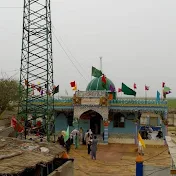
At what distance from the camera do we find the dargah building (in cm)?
2305

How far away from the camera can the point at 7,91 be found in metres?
33.0

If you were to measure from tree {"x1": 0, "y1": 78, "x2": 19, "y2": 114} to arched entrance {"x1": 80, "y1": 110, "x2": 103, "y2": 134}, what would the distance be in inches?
451

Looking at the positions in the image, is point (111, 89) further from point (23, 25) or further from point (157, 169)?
point (157, 169)

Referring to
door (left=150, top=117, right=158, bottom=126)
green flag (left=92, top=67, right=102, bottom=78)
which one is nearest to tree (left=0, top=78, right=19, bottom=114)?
green flag (left=92, top=67, right=102, bottom=78)

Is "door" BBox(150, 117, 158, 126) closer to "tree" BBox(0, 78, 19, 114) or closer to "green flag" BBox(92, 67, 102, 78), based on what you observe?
"tree" BBox(0, 78, 19, 114)

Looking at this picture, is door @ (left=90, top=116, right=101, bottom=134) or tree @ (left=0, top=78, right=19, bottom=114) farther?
tree @ (left=0, top=78, right=19, bottom=114)

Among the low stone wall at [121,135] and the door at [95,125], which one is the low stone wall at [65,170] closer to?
the low stone wall at [121,135]

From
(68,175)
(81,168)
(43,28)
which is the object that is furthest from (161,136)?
(68,175)

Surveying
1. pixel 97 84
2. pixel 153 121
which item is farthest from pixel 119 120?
pixel 153 121

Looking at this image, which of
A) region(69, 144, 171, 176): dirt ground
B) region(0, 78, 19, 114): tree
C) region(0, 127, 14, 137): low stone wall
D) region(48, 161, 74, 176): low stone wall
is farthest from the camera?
region(0, 78, 19, 114): tree

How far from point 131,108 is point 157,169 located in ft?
42.5

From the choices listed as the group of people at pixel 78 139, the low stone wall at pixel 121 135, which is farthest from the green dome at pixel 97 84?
the group of people at pixel 78 139

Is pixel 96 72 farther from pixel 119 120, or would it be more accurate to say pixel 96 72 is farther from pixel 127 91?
pixel 119 120

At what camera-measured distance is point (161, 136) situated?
24.4m
